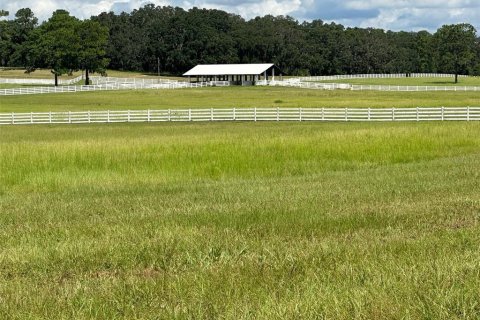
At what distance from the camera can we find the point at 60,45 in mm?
109750

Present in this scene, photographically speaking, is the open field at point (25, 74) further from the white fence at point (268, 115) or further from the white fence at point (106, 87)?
the white fence at point (268, 115)

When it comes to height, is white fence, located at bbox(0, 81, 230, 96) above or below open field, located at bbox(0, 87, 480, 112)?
above

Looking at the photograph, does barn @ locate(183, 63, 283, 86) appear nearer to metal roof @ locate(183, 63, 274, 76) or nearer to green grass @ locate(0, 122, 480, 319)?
metal roof @ locate(183, 63, 274, 76)

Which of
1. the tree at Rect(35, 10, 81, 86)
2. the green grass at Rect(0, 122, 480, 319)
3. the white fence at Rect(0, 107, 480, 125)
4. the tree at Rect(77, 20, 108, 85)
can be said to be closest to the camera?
the green grass at Rect(0, 122, 480, 319)

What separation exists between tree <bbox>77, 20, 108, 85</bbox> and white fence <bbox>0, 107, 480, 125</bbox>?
2455 inches

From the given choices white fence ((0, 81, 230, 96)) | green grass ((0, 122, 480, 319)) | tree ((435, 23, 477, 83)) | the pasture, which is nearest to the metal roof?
white fence ((0, 81, 230, 96))

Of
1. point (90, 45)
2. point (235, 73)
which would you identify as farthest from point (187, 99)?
point (235, 73)

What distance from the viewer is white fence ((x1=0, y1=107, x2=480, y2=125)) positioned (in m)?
42.5

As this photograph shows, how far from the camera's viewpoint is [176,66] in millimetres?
161625

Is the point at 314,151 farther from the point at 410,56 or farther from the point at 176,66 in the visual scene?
the point at 410,56

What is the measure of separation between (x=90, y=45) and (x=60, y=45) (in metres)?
4.60

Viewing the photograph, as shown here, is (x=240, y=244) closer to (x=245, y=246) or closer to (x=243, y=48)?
(x=245, y=246)

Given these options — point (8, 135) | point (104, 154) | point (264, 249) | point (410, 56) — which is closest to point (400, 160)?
point (104, 154)

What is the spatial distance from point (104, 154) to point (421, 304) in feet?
52.7
